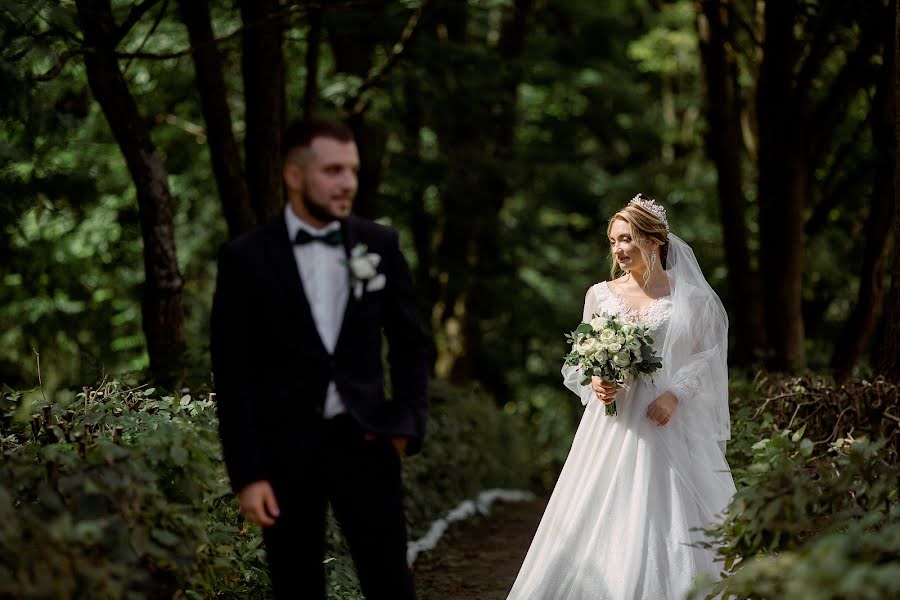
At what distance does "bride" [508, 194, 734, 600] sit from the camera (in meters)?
5.92

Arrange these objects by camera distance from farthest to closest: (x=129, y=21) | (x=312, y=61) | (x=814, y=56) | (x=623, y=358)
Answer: (x=814, y=56)
(x=312, y=61)
(x=129, y=21)
(x=623, y=358)

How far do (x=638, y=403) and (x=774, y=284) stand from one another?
219 inches

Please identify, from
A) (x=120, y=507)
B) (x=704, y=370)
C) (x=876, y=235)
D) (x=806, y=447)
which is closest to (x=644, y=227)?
(x=704, y=370)

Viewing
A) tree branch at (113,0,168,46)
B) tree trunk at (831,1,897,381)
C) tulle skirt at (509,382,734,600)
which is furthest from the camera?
tree trunk at (831,1,897,381)

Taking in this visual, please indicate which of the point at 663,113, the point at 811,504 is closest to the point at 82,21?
the point at 811,504

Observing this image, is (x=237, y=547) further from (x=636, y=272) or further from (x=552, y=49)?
(x=552, y=49)

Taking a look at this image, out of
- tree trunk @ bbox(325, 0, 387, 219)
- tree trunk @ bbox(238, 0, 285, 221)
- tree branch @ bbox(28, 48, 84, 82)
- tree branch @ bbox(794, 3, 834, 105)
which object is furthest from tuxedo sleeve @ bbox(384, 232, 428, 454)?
tree branch @ bbox(794, 3, 834, 105)

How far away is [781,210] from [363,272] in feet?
28.1

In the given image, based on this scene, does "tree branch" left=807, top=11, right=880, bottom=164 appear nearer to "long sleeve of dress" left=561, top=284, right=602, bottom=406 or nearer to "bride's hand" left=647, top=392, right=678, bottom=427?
"long sleeve of dress" left=561, top=284, right=602, bottom=406

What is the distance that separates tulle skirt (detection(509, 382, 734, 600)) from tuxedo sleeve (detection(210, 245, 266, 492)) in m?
2.98

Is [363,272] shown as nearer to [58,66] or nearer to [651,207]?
[651,207]

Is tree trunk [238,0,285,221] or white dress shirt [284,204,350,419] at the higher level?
tree trunk [238,0,285,221]

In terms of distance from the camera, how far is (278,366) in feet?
12.0

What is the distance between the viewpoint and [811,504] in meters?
4.23
